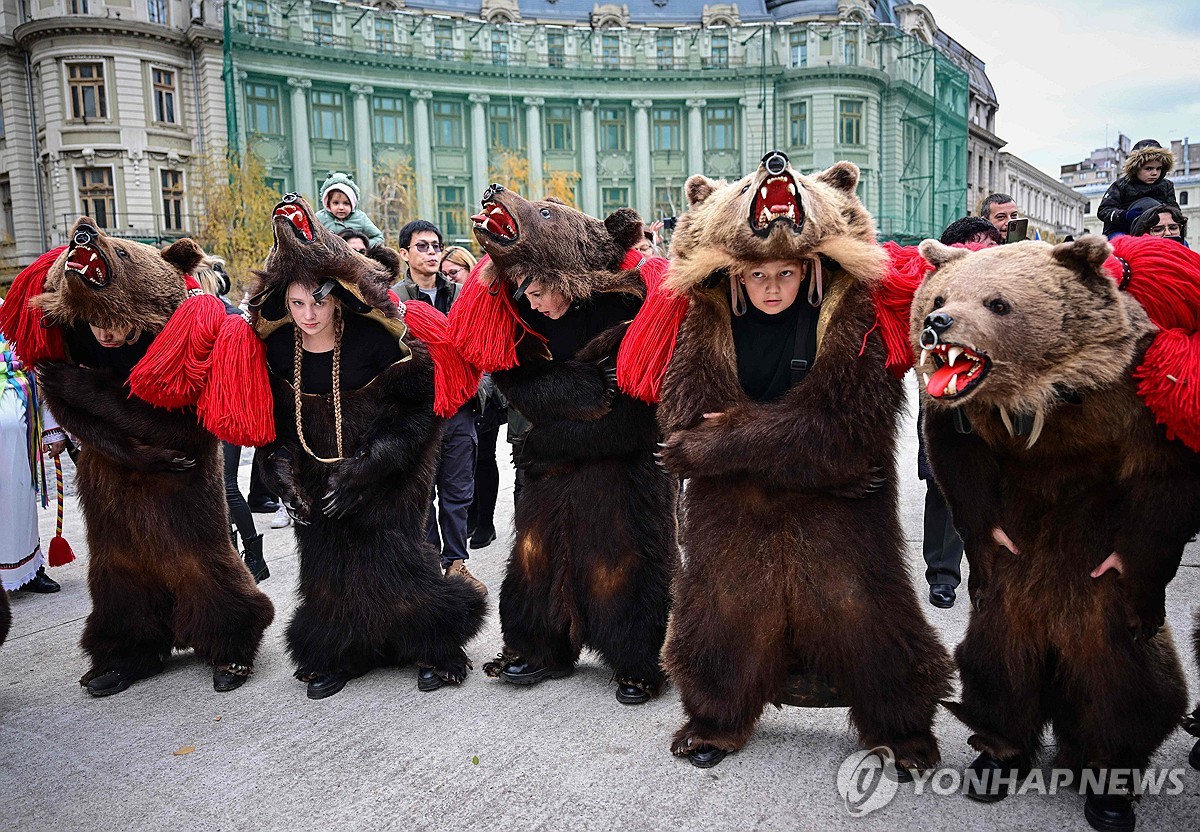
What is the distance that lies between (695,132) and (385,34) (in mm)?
13328

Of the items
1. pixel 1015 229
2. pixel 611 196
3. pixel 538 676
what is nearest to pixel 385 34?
pixel 611 196

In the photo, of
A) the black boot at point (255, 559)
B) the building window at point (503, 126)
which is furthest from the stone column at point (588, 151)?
the black boot at point (255, 559)

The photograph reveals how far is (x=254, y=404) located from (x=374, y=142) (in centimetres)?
3323

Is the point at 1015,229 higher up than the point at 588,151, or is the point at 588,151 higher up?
the point at 588,151

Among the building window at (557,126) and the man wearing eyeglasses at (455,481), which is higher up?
the building window at (557,126)

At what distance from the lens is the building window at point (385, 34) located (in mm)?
33406

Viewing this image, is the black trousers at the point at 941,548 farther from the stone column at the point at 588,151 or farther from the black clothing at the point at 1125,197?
the stone column at the point at 588,151

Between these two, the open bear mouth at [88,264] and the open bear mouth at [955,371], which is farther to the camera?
the open bear mouth at [88,264]

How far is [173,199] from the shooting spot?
30.1 m

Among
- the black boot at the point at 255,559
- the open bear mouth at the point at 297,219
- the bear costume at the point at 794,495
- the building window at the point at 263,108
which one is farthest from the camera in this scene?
the building window at the point at 263,108

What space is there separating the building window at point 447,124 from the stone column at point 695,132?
9.87 m

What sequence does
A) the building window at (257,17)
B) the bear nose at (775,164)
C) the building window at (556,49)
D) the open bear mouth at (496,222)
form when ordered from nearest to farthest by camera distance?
the bear nose at (775,164) → the open bear mouth at (496,222) → the building window at (257,17) → the building window at (556,49)

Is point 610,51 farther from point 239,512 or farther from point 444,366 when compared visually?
point 444,366

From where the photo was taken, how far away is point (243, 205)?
2572 centimetres
